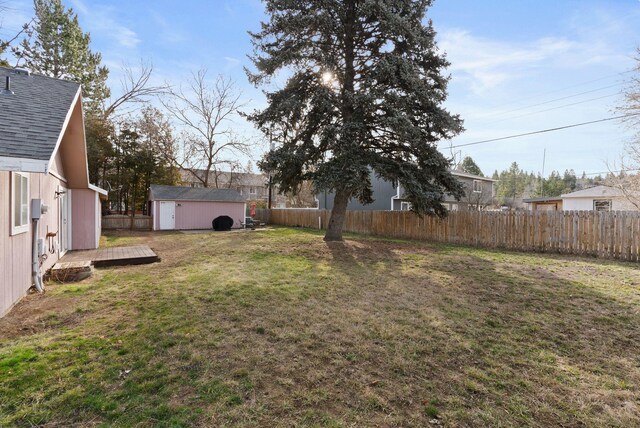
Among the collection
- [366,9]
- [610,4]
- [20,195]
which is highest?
[366,9]

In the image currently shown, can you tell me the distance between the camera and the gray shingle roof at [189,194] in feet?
68.9

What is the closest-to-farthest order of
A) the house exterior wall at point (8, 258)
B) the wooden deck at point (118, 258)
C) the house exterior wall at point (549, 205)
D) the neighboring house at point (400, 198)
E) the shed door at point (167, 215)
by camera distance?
A: 1. the house exterior wall at point (8, 258)
2. the wooden deck at point (118, 258)
3. the shed door at point (167, 215)
4. the neighboring house at point (400, 198)
5. the house exterior wall at point (549, 205)

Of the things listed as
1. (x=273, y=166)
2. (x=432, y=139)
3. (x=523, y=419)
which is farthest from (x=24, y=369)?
(x=432, y=139)

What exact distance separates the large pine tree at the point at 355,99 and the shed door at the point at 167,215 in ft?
40.4

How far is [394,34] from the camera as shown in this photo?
10.5m

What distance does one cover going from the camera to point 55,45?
1931 cm

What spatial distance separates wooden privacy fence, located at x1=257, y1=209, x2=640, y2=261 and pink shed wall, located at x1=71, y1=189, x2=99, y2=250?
12.4 m

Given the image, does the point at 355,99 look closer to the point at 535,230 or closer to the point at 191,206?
the point at 535,230

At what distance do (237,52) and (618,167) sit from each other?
16.5 metres

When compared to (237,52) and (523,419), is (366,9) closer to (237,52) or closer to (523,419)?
(237,52)

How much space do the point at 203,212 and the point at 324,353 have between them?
2065cm

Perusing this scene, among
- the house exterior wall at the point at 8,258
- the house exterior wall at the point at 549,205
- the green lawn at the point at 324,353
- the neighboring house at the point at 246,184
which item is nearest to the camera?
the green lawn at the point at 324,353

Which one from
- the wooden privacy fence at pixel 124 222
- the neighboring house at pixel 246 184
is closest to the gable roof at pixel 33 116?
the wooden privacy fence at pixel 124 222

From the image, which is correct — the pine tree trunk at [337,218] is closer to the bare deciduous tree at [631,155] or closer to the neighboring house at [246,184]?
the bare deciduous tree at [631,155]
